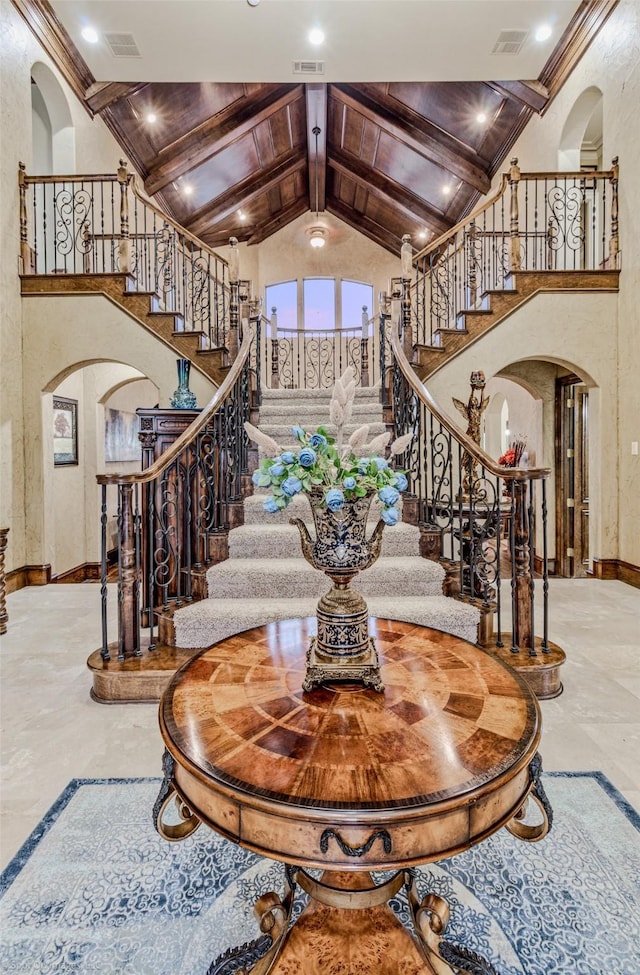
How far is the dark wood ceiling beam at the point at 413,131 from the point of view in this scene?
6.52m

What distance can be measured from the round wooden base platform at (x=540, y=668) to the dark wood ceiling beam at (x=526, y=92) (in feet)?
20.5

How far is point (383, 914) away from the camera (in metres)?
1.14

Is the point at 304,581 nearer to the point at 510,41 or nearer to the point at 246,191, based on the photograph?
the point at 510,41

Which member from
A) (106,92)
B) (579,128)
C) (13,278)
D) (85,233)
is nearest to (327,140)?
(106,92)

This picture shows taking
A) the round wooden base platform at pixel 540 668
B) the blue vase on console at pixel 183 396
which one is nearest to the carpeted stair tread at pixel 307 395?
the blue vase on console at pixel 183 396

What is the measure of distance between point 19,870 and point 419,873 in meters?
1.18

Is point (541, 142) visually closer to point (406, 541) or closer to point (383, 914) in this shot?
point (406, 541)

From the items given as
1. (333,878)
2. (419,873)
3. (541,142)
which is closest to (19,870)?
(333,878)

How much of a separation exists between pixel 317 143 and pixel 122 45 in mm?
3505

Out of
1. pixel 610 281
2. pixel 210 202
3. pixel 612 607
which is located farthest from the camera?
pixel 210 202

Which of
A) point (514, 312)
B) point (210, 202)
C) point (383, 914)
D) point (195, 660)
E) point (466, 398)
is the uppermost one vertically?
point (210, 202)

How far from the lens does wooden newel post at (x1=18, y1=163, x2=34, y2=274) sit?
4512mm

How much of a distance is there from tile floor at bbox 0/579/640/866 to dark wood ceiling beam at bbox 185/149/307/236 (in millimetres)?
7535

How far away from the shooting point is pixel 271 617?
2533mm
